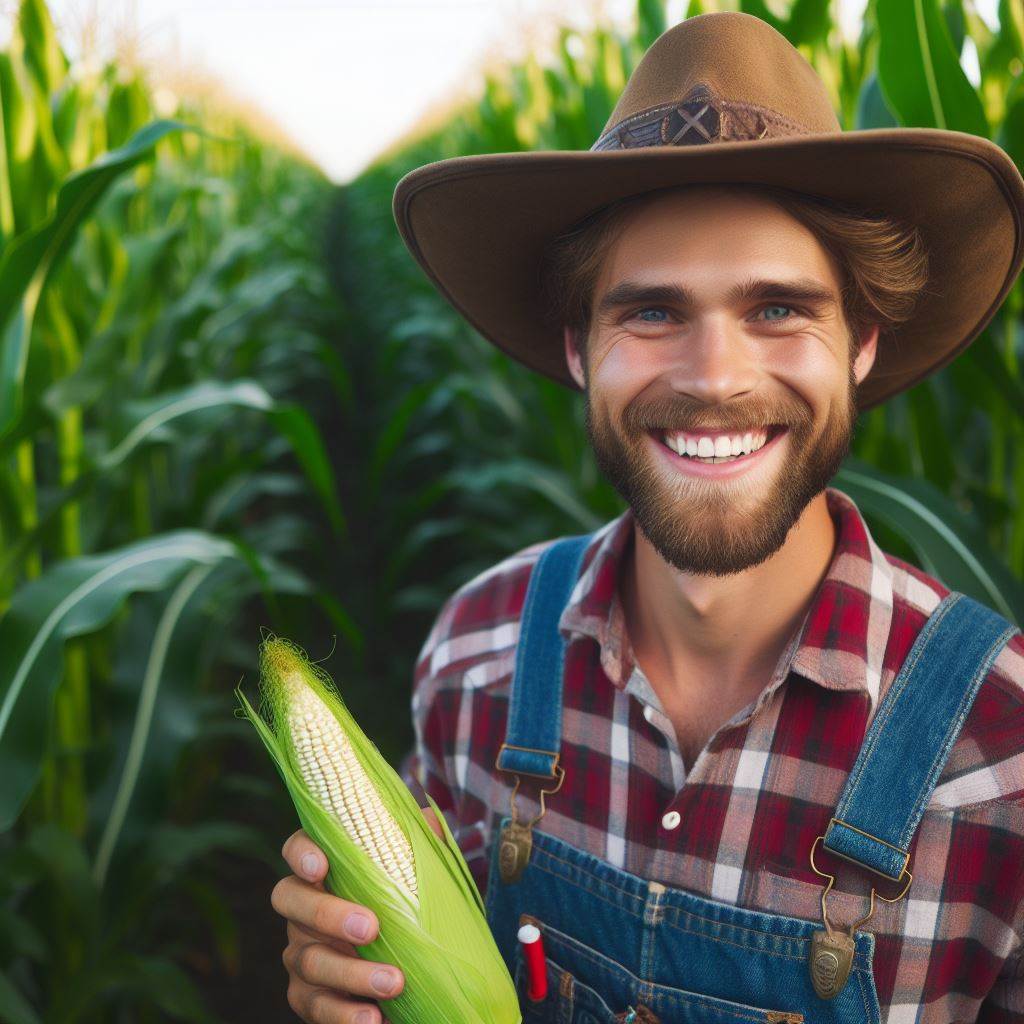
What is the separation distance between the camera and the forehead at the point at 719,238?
1141mm

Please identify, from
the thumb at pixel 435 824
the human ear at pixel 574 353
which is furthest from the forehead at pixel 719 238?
the thumb at pixel 435 824

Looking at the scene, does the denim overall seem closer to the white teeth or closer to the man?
the man

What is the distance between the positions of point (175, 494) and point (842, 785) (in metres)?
2.28

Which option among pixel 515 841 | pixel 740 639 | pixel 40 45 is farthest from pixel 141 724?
pixel 40 45

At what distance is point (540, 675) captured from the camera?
1299 mm

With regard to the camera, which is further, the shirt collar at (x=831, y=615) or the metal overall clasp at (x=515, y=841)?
the metal overall clasp at (x=515, y=841)

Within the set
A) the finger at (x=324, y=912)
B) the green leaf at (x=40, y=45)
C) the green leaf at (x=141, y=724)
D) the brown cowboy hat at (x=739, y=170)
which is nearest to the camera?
the finger at (x=324, y=912)

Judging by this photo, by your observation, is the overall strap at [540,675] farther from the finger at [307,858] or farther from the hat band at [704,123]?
the hat band at [704,123]

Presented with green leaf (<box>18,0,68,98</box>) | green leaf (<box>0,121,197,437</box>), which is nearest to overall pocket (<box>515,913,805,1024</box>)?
green leaf (<box>0,121,197,437</box>)

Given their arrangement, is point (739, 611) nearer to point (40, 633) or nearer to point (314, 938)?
point (314, 938)

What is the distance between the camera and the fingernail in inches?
38.4

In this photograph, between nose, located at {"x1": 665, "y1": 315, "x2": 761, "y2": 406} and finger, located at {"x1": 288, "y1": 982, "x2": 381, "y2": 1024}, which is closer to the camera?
finger, located at {"x1": 288, "y1": 982, "x2": 381, "y2": 1024}

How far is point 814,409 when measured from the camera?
1.17 metres

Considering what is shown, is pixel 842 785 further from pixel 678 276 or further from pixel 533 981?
pixel 678 276
